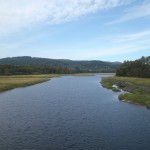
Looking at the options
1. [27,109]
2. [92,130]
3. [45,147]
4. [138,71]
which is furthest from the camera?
[138,71]

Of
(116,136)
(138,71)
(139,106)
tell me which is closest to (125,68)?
(138,71)

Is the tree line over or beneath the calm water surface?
over

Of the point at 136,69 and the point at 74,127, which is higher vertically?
the point at 136,69

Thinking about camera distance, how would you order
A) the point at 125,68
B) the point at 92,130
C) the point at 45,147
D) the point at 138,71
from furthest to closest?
1. the point at 125,68
2. the point at 138,71
3. the point at 92,130
4. the point at 45,147

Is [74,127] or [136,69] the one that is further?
[136,69]

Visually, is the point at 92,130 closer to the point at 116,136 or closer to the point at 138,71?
the point at 116,136

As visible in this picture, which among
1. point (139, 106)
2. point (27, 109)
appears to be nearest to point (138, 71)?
point (139, 106)

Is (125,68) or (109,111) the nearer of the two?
(109,111)

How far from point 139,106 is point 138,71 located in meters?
110

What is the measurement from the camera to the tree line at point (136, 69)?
157150 mm

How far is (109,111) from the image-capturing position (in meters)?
51.1

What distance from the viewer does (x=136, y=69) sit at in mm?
167125

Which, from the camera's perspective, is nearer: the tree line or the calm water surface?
the calm water surface

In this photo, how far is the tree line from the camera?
157150 millimetres
